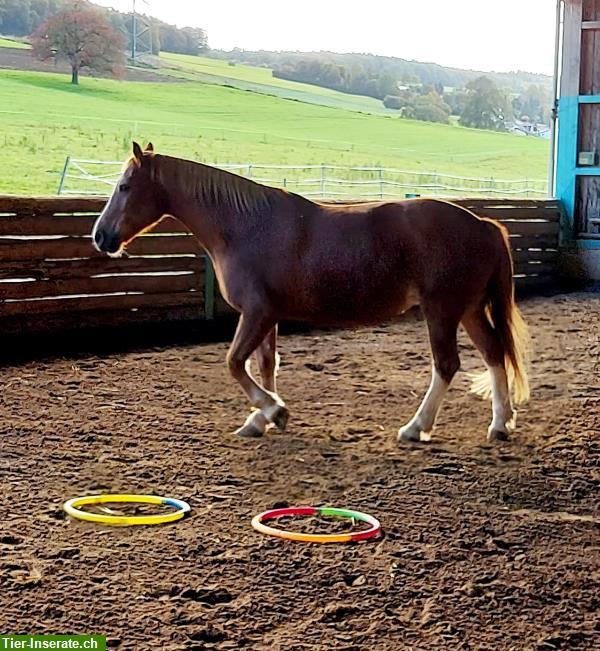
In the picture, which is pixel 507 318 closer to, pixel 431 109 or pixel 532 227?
pixel 532 227

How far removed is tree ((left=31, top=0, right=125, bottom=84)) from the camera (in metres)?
9.80

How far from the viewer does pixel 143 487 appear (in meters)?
4.25

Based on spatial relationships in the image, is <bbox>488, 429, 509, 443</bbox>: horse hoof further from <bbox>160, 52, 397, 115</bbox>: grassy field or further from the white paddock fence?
<bbox>160, 52, 397, 115</bbox>: grassy field

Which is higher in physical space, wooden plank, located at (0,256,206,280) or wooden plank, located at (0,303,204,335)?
wooden plank, located at (0,256,206,280)

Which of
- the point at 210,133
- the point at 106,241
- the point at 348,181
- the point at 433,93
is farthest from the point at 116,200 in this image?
the point at 433,93

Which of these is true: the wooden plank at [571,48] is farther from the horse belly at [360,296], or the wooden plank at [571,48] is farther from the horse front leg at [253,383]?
the horse front leg at [253,383]

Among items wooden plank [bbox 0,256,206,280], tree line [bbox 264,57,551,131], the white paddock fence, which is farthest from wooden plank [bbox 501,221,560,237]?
wooden plank [bbox 0,256,206,280]

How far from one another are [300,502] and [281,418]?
114 cm

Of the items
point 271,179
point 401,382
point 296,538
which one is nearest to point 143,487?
point 296,538

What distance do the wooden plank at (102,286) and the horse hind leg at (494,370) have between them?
369 cm

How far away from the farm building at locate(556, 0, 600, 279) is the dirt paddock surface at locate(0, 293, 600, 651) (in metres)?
5.71

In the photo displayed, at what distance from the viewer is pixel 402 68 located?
1284 centimetres

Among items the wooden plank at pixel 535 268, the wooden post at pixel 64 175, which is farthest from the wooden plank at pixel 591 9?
the wooden post at pixel 64 175

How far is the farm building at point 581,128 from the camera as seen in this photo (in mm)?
12055
